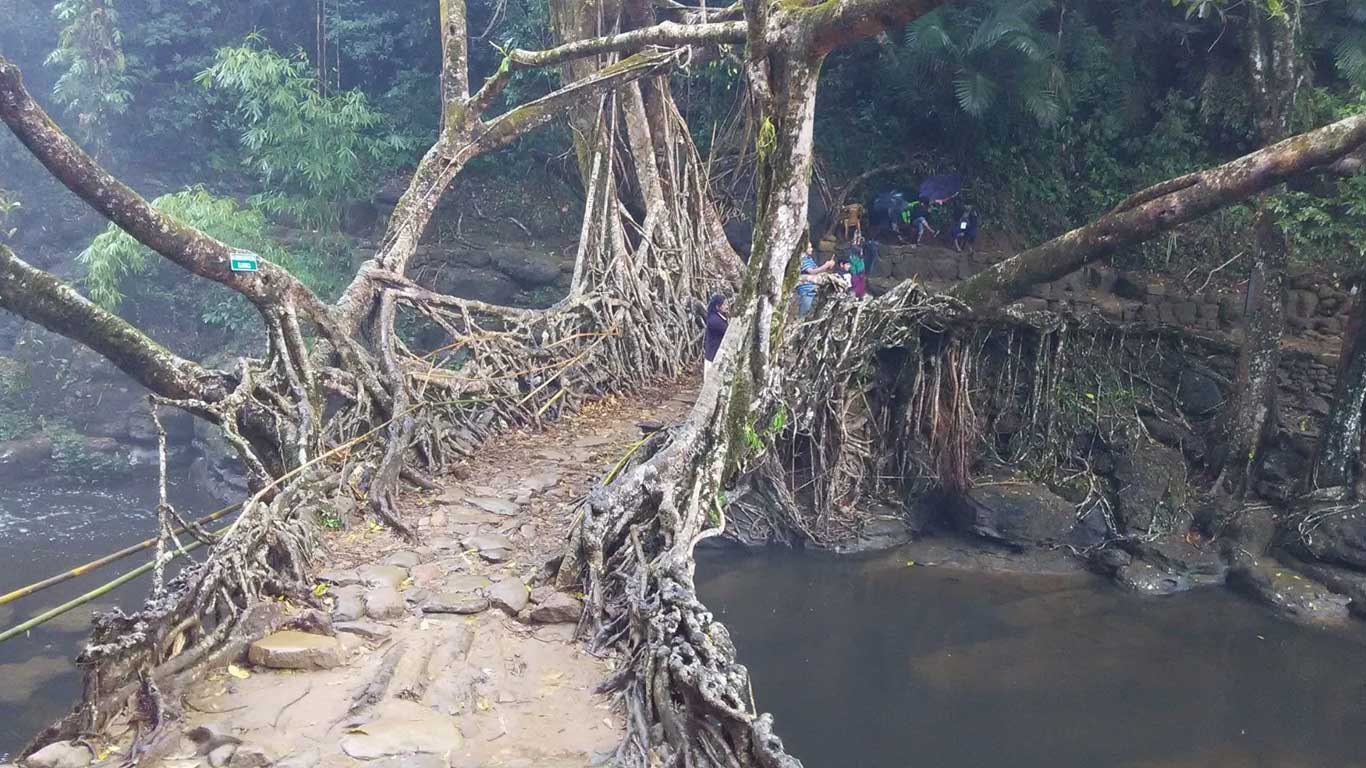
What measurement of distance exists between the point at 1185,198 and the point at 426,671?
5.12m

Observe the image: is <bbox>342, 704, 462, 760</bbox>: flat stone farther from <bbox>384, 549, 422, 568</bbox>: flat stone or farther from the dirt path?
<bbox>384, 549, 422, 568</bbox>: flat stone

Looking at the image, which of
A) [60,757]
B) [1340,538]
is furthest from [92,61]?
[1340,538]

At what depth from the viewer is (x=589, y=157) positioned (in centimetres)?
914

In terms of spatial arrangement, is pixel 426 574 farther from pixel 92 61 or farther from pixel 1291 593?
pixel 92 61

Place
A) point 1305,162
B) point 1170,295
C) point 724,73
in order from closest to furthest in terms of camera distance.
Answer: point 1305,162 < point 1170,295 < point 724,73

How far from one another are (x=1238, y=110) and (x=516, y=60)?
726cm

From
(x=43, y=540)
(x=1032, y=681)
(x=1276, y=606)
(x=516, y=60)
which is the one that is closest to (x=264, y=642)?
(x=516, y=60)

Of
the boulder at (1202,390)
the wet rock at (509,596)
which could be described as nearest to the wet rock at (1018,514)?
the boulder at (1202,390)

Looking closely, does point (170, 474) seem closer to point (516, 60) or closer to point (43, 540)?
point (43, 540)

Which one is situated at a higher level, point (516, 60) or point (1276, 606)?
point (516, 60)

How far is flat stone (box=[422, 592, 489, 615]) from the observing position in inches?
168

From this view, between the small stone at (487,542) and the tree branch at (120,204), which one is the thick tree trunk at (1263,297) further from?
the tree branch at (120,204)

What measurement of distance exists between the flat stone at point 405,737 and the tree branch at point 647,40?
14.5 feet

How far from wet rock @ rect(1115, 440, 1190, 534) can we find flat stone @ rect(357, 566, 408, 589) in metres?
6.48
